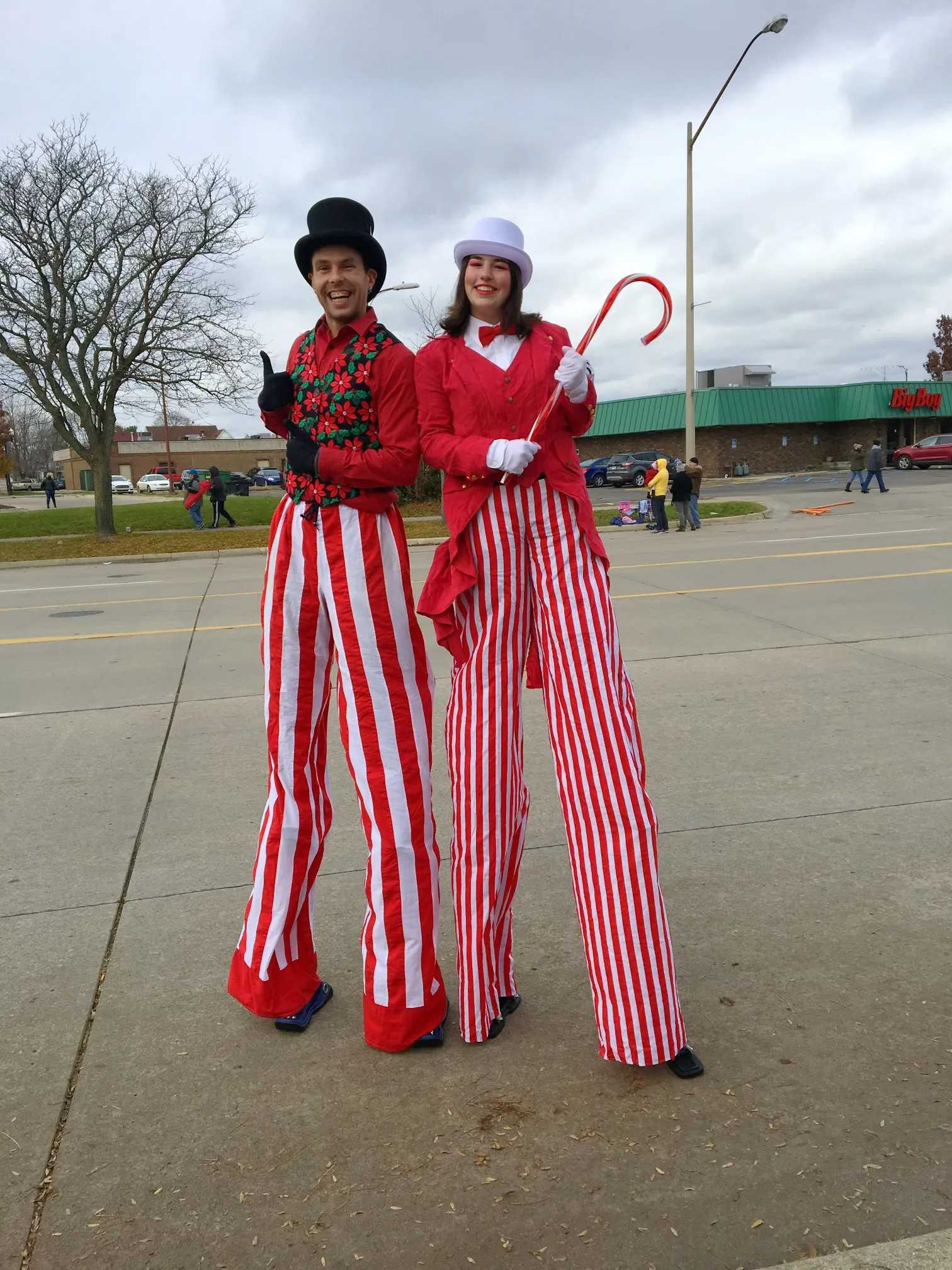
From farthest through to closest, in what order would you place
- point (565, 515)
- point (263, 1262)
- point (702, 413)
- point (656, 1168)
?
1. point (702, 413)
2. point (565, 515)
3. point (656, 1168)
4. point (263, 1262)

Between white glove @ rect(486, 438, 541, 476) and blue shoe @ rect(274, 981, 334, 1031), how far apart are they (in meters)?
1.48

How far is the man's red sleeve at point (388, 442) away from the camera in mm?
2506

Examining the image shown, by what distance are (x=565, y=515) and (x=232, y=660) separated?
18.7 feet

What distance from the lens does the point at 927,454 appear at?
41094mm

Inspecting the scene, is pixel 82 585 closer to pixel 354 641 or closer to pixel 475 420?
pixel 354 641

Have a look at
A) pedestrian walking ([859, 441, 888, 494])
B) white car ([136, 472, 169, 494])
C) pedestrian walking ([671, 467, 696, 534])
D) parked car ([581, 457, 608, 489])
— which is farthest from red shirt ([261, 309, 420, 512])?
white car ([136, 472, 169, 494])

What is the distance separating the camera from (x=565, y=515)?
253 centimetres

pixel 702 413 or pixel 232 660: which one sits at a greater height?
pixel 702 413

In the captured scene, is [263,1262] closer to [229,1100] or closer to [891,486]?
[229,1100]

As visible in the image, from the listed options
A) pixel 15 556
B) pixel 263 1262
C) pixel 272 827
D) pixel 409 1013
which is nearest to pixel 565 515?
pixel 272 827

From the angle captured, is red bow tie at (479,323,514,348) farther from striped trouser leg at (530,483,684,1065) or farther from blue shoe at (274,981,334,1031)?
blue shoe at (274,981,334,1031)

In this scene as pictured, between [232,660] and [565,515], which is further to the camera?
[232,660]

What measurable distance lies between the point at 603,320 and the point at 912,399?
49081 millimetres

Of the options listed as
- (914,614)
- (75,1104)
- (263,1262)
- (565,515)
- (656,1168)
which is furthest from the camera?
(914,614)
